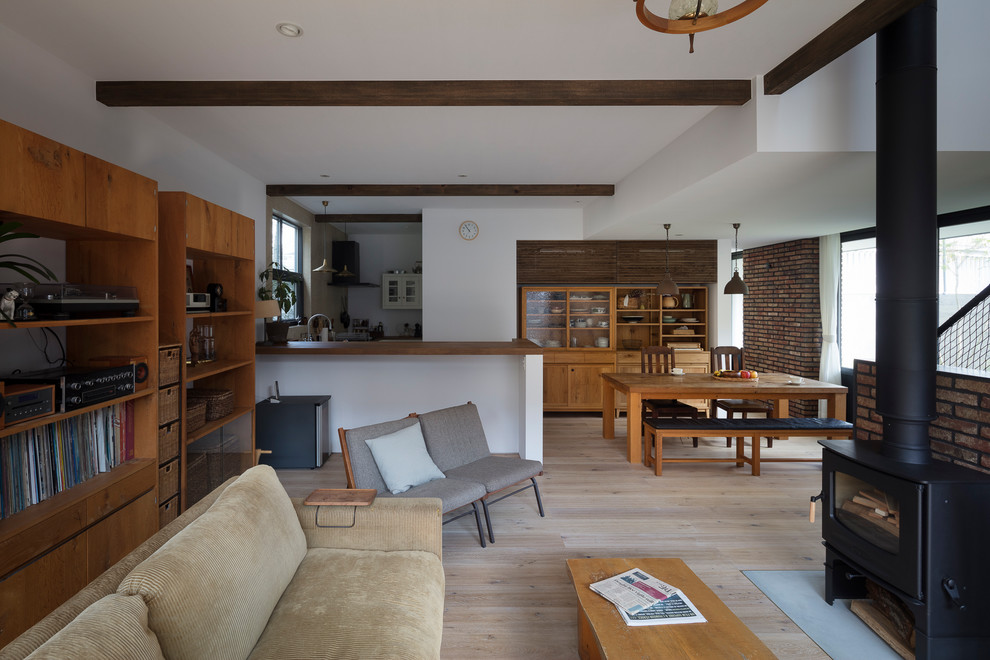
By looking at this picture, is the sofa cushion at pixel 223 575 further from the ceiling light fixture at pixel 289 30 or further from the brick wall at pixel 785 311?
the brick wall at pixel 785 311

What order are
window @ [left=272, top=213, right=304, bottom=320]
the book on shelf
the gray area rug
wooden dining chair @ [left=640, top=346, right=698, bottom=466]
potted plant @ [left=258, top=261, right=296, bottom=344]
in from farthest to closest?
window @ [left=272, top=213, right=304, bottom=320] → wooden dining chair @ [left=640, top=346, right=698, bottom=466] → potted plant @ [left=258, top=261, right=296, bottom=344] → the gray area rug → the book on shelf

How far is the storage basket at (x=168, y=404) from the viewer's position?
270 centimetres

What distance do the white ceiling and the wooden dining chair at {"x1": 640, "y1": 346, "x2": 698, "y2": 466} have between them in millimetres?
1955

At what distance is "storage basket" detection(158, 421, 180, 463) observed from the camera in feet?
8.88

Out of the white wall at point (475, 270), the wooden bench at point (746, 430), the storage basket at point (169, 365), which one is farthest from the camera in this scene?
the white wall at point (475, 270)

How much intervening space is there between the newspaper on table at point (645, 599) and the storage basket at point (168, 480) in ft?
7.56

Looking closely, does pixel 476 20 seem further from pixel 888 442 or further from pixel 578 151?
pixel 888 442

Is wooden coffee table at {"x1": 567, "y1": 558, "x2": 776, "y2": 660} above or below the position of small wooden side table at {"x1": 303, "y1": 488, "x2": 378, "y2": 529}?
below

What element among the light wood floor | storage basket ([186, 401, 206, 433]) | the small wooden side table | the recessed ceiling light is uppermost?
the recessed ceiling light

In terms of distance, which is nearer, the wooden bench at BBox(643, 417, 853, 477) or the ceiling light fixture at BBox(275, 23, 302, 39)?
the ceiling light fixture at BBox(275, 23, 302, 39)

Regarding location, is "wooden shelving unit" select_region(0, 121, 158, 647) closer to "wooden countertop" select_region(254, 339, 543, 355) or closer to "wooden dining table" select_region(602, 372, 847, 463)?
"wooden countertop" select_region(254, 339, 543, 355)

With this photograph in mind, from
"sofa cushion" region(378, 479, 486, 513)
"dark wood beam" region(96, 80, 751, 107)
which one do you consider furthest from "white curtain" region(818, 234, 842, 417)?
"sofa cushion" region(378, 479, 486, 513)

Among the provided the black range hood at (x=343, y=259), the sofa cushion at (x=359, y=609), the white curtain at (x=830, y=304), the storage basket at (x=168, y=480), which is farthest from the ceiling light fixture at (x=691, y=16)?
the black range hood at (x=343, y=259)

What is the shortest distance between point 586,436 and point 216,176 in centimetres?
457
